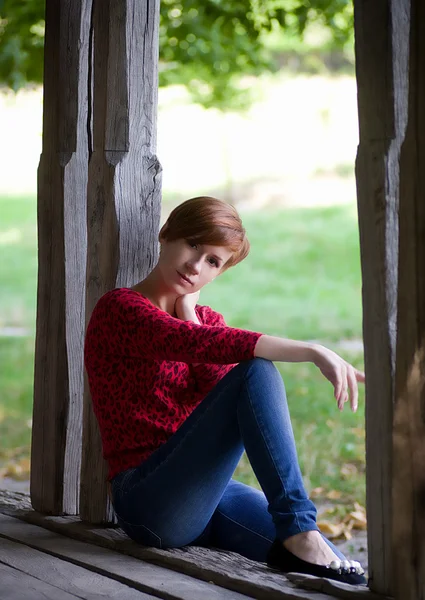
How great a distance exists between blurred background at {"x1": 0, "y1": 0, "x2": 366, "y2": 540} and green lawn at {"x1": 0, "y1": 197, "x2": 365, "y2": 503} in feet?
0.08

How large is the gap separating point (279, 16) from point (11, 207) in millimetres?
10580

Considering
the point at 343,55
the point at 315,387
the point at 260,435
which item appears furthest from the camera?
the point at 343,55

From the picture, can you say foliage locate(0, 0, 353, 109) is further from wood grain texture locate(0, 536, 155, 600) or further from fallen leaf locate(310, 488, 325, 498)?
wood grain texture locate(0, 536, 155, 600)

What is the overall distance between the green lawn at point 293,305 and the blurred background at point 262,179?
0.02 metres

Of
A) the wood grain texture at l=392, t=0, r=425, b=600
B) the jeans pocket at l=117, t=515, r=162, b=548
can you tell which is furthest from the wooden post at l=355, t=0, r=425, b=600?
the jeans pocket at l=117, t=515, r=162, b=548

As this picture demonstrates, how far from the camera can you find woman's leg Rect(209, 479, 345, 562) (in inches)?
110

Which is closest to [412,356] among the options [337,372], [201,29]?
[337,372]

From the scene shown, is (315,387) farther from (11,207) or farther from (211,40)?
(11,207)

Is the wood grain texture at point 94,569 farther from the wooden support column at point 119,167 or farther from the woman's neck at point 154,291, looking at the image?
the woman's neck at point 154,291

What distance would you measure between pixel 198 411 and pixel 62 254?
3.14 ft

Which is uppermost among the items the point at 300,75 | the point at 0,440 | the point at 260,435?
the point at 300,75

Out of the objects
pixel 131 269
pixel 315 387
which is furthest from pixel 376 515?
pixel 315 387

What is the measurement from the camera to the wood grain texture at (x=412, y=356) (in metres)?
2.08

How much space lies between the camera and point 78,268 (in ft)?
10.8
